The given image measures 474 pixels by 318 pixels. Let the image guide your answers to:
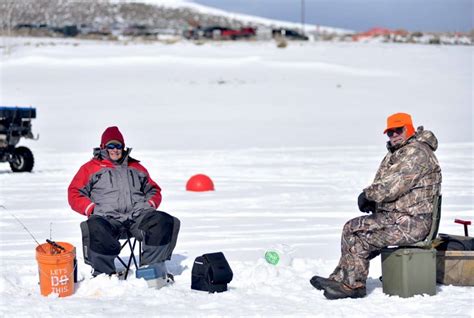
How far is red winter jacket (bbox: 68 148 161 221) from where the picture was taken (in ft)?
22.1

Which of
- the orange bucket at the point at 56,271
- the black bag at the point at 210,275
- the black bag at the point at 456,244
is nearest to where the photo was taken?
the orange bucket at the point at 56,271

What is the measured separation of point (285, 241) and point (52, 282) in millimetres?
2957

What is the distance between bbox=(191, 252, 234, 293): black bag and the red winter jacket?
644 millimetres

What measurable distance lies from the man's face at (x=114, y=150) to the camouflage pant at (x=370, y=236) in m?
1.94

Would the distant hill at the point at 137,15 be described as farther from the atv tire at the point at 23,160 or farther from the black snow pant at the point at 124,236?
the black snow pant at the point at 124,236

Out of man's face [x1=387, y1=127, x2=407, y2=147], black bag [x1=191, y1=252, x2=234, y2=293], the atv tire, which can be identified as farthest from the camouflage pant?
the atv tire

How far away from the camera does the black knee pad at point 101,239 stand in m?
6.41

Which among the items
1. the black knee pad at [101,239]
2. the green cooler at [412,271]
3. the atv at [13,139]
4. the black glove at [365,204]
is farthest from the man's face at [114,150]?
the atv at [13,139]

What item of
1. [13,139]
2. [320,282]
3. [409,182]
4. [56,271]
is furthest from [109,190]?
[13,139]

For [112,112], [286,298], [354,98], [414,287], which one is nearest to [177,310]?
[286,298]

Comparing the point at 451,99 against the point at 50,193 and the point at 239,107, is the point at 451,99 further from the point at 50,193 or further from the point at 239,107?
the point at 50,193

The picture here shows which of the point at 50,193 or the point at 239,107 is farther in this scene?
the point at 239,107

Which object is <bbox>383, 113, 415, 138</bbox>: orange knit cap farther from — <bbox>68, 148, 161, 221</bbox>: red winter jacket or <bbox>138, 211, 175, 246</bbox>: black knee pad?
<bbox>68, 148, 161, 221</bbox>: red winter jacket

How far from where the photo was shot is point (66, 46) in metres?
37.2
